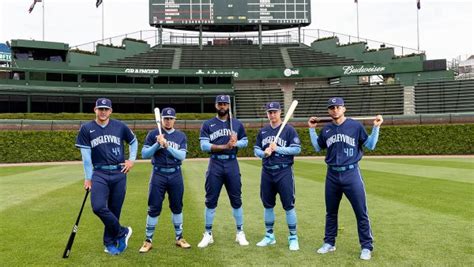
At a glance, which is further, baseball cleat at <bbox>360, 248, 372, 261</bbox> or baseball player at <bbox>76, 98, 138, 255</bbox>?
baseball player at <bbox>76, 98, 138, 255</bbox>

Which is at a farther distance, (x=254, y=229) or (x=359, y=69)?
(x=359, y=69)

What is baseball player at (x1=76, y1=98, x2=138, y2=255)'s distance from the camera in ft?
19.1

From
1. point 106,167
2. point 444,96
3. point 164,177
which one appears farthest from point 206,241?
point 444,96

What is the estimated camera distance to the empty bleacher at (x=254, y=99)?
43.1m

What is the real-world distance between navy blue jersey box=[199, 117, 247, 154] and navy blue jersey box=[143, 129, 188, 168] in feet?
1.22

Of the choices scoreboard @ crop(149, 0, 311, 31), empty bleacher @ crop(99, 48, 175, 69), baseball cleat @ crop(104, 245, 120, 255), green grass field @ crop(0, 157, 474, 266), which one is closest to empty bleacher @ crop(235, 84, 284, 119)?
scoreboard @ crop(149, 0, 311, 31)

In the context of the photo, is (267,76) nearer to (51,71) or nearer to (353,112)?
(353,112)

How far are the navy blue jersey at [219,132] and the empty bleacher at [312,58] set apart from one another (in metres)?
45.6

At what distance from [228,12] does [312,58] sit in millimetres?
13165

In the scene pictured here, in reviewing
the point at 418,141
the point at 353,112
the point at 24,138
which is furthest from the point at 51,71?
the point at 418,141

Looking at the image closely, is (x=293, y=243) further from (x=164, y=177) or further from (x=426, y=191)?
(x=426, y=191)

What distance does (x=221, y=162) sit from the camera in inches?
253

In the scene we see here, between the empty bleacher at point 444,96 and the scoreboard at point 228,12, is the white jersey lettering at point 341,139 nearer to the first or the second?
the empty bleacher at point 444,96

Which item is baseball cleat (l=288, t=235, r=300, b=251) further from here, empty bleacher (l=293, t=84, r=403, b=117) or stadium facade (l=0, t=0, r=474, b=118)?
stadium facade (l=0, t=0, r=474, b=118)
